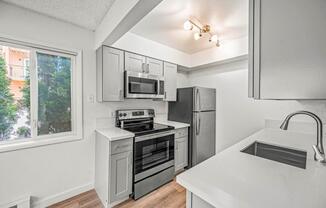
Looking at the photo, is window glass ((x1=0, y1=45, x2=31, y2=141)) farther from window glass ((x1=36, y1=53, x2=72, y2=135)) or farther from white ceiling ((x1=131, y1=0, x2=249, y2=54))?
white ceiling ((x1=131, y1=0, x2=249, y2=54))

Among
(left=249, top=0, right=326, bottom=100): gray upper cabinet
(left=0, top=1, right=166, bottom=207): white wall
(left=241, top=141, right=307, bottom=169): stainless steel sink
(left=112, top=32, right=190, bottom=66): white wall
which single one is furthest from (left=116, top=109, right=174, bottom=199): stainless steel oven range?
(left=249, top=0, right=326, bottom=100): gray upper cabinet

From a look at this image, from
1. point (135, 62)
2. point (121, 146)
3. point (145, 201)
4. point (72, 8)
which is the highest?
point (72, 8)

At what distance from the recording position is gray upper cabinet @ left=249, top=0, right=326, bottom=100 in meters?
0.49

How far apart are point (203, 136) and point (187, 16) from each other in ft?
7.08

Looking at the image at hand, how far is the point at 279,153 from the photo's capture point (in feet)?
4.44

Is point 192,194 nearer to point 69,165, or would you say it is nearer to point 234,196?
point 234,196

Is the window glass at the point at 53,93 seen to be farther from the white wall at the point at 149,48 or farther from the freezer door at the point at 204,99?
the freezer door at the point at 204,99

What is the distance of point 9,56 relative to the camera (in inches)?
66.7

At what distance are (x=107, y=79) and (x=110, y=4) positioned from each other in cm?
93

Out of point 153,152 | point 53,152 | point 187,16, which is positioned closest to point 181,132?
point 153,152

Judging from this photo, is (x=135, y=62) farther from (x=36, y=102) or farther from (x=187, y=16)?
(x=36, y=102)

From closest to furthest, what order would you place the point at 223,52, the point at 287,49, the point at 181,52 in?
1. the point at 287,49
2. the point at 223,52
3. the point at 181,52

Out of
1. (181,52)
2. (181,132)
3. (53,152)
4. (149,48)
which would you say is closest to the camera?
(53,152)

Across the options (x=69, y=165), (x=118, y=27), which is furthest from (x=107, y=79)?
(x=69, y=165)
